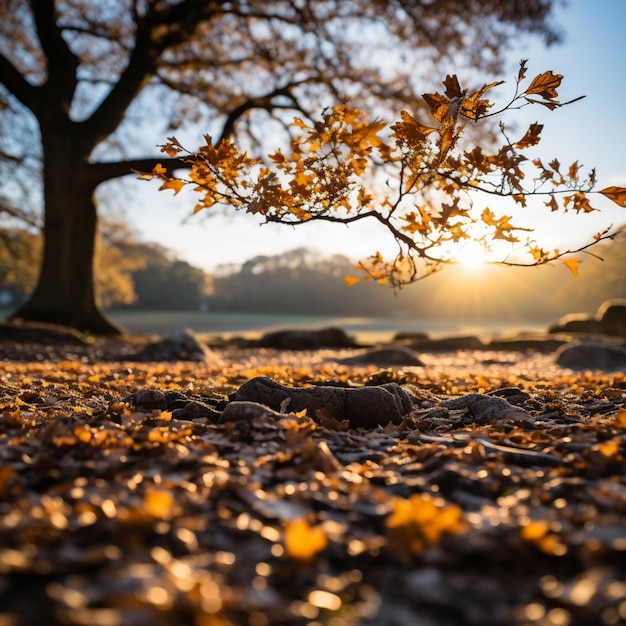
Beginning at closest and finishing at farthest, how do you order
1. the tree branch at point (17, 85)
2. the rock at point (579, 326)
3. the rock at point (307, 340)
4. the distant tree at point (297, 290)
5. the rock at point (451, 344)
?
the tree branch at point (17, 85) → the rock at point (307, 340) → the rock at point (451, 344) → the rock at point (579, 326) → the distant tree at point (297, 290)

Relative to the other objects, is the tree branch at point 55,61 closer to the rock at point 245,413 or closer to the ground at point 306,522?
the ground at point 306,522

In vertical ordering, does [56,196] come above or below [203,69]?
below

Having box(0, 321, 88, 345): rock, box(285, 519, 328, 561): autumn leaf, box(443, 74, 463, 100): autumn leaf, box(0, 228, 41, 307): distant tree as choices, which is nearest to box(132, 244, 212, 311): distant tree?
box(0, 228, 41, 307): distant tree

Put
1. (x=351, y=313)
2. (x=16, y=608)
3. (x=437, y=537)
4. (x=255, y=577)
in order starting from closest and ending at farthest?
(x=16, y=608) → (x=255, y=577) → (x=437, y=537) → (x=351, y=313)

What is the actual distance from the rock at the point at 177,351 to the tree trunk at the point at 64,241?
3.99 meters

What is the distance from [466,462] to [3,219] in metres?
17.0

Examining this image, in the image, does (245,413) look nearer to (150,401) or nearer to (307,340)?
(150,401)

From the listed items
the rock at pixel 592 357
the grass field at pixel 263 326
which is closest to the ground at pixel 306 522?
the rock at pixel 592 357

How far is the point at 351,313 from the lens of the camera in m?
42.4

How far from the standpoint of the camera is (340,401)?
3402mm

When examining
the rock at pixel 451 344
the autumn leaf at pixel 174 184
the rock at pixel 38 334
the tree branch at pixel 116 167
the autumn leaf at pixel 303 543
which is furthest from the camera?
the rock at pixel 451 344

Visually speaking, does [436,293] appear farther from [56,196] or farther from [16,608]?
[16,608]

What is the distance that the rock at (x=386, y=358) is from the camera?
9.31 m

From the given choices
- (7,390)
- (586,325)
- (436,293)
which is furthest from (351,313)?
(7,390)
